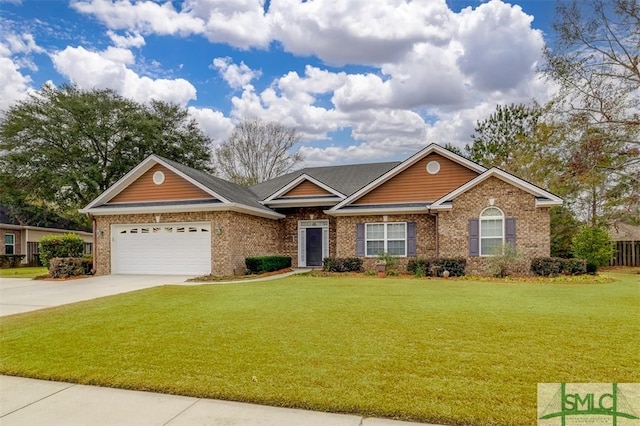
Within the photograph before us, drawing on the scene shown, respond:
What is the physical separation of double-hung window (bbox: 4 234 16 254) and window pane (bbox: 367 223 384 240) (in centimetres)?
2445

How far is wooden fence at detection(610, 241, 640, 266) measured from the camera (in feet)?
77.4

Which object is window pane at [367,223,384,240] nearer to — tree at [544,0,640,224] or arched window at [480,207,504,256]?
arched window at [480,207,504,256]

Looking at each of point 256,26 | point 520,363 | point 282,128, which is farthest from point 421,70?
point 282,128

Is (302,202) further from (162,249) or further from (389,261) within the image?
(162,249)

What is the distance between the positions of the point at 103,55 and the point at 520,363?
63.1 ft

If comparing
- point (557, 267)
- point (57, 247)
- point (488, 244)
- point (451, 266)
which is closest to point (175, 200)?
point (57, 247)

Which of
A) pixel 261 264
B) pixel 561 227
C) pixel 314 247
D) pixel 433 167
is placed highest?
pixel 433 167

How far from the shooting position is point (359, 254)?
18141 mm

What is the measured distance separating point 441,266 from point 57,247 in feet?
55.8

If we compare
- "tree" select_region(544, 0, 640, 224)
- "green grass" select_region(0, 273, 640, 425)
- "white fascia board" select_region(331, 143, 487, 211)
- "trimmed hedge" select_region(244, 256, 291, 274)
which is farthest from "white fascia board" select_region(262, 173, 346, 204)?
"tree" select_region(544, 0, 640, 224)

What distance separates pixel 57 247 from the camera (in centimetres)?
1869

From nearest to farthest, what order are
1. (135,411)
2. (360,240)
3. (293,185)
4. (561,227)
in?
(135,411) < (360,240) < (293,185) < (561,227)

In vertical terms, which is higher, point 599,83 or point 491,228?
point 599,83

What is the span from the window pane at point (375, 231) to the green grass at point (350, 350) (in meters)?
8.80
